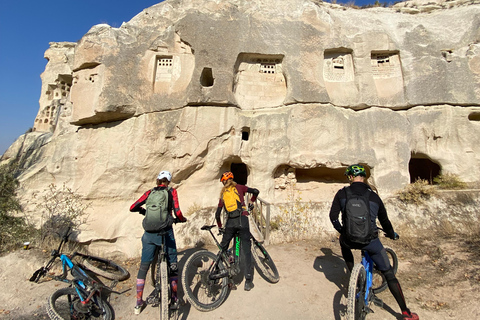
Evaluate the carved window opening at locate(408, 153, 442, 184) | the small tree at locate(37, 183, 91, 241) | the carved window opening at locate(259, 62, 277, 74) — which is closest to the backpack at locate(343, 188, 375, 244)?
the small tree at locate(37, 183, 91, 241)

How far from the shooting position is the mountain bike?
2662mm

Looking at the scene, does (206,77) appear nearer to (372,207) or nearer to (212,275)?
(212,275)

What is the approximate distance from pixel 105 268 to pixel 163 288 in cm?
185

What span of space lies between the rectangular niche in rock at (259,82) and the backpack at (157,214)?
5.77m

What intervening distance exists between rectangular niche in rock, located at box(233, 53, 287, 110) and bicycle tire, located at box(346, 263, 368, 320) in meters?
6.48

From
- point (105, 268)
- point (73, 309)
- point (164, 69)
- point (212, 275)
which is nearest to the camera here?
point (73, 309)

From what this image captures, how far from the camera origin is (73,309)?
2.82 m

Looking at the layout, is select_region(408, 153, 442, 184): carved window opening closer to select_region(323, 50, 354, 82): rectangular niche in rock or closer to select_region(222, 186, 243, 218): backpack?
select_region(323, 50, 354, 82): rectangular niche in rock

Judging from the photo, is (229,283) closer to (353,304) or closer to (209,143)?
(353,304)

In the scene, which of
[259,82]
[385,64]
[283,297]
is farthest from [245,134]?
[283,297]

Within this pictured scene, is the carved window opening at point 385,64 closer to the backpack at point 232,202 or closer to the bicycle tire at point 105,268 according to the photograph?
the backpack at point 232,202

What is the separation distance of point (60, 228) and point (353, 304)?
5.96 m

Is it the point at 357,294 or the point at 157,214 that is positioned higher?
the point at 157,214

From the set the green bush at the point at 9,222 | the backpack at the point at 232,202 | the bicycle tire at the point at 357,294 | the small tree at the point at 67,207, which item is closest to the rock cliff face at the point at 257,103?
the small tree at the point at 67,207
